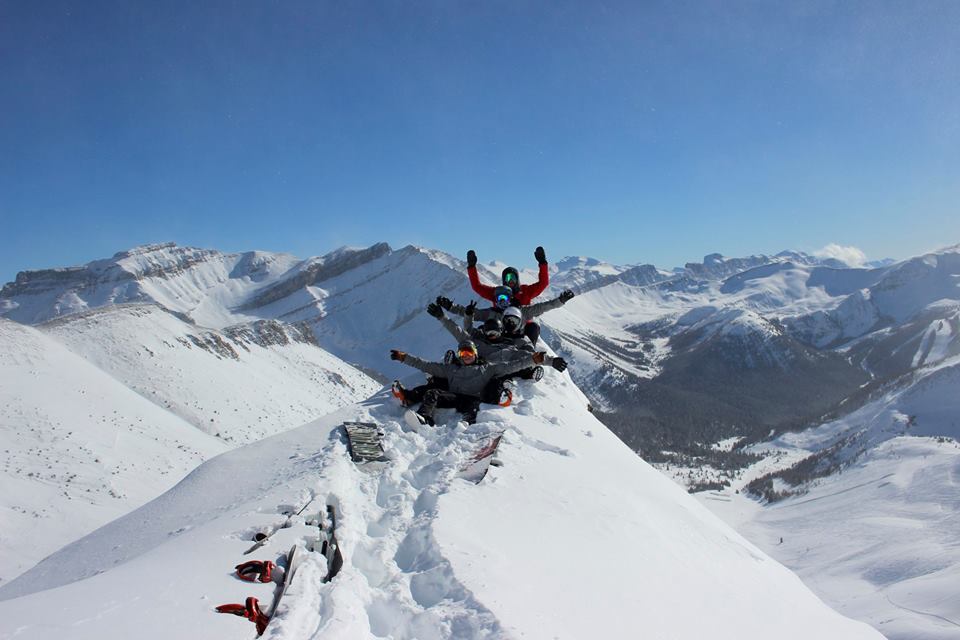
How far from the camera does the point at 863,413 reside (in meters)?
164

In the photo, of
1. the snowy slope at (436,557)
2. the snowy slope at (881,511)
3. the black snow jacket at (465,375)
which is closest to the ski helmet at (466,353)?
the black snow jacket at (465,375)

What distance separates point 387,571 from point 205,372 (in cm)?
6796

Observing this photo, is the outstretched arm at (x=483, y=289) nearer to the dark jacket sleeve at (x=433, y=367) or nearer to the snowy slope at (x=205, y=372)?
the dark jacket sleeve at (x=433, y=367)

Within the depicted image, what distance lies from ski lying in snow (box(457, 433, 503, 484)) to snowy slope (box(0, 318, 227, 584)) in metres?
22.1

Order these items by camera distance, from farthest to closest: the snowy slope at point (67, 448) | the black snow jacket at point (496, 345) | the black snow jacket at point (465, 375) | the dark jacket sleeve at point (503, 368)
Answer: the snowy slope at point (67, 448) → the black snow jacket at point (496, 345) → the dark jacket sleeve at point (503, 368) → the black snow jacket at point (465, 375)

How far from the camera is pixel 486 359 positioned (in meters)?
13.9

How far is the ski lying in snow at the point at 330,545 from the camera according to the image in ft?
18.0

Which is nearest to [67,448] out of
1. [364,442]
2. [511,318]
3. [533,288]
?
[533,288]

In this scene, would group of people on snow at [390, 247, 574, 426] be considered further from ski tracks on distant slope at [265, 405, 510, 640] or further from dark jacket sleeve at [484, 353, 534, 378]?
ski tracks on distant slope at [265, 405, 510, 640]

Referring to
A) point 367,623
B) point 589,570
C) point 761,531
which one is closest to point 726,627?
point 589,570

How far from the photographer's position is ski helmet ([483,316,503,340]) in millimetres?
14281

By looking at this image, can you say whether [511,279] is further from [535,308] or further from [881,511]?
[881,511]

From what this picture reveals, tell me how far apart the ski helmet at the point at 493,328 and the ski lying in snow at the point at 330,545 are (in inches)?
321

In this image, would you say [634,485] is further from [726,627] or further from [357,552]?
[357,552]
